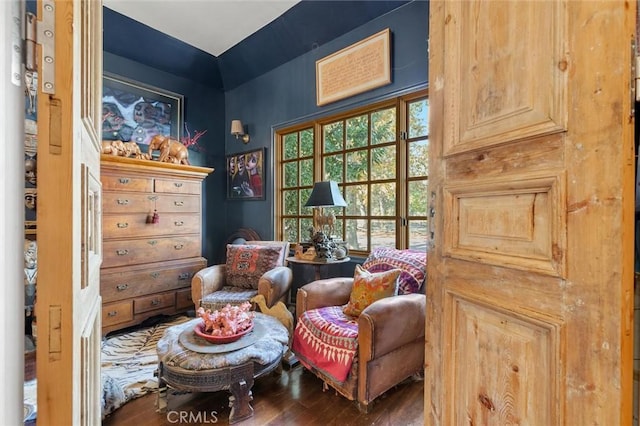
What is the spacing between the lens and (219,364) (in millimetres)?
1547

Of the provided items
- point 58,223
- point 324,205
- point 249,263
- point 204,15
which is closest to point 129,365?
point 249,263

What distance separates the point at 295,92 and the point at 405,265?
2.34m

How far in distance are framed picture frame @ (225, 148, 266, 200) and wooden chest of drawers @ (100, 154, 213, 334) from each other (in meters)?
0.71

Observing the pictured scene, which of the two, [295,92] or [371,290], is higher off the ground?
[295,92]

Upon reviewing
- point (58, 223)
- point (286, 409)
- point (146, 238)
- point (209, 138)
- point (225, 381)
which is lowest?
point (286, 409)

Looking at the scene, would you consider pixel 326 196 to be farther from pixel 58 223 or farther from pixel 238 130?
pixel 58 223

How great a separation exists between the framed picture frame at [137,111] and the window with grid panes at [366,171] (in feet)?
4.45

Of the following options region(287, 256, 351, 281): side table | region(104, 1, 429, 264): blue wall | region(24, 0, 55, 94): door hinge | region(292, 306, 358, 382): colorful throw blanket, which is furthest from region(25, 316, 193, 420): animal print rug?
region(24, 0, 55, 94): door hinge

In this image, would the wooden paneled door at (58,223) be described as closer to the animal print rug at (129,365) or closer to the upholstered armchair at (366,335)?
the upholstered armchair at (366,335)

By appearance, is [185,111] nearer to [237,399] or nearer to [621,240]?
[237,399]

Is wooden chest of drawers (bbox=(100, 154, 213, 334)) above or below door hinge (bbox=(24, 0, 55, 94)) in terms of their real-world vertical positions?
below

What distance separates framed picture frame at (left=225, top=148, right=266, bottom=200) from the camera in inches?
151

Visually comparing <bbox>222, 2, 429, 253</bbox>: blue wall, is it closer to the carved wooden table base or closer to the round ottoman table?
the round ottoman table

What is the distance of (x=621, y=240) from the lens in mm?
506
